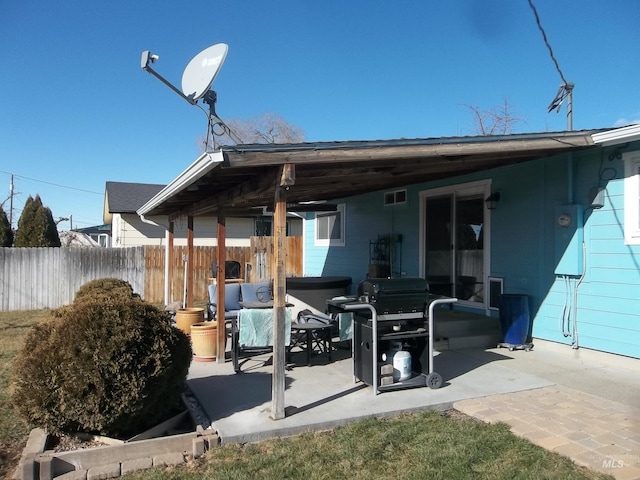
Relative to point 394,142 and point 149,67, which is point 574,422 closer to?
point 394,142

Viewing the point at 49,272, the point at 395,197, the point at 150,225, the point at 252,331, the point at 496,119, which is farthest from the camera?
the point at 496,119

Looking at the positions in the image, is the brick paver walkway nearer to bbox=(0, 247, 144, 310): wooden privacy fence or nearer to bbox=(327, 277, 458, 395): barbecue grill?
bbox=(327, 277, 458, 395): barbecue grill

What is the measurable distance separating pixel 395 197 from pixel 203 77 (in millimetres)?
4429

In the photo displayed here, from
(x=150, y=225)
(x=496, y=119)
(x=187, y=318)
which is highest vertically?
(x=496, y=119)

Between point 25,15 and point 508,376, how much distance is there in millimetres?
7960

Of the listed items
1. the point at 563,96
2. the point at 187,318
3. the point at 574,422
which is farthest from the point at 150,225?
the point at 574,422

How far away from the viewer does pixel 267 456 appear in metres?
3.28

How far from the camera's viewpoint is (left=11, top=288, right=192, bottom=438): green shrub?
328 cm

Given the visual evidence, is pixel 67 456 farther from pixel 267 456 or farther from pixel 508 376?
pixel 508 376

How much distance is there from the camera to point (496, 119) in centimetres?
2111

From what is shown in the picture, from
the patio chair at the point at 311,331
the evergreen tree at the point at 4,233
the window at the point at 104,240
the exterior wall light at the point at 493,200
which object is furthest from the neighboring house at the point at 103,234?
the exterior wall light at the point at 493,200

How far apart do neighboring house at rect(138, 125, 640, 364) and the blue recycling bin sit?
7.5 inches

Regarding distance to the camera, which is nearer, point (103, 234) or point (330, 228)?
point (330, 228)

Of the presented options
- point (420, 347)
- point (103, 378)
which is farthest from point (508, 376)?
point (103, 378)
